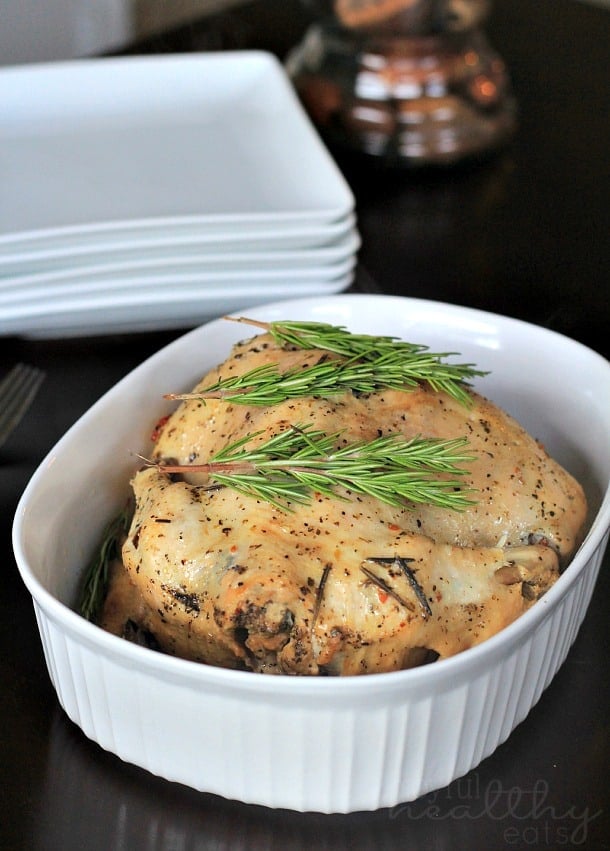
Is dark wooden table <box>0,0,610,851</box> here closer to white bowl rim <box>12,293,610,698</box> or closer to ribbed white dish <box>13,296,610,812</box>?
ribbed white dish <box>13,296,610,812</box>

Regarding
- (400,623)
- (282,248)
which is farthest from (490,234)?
(400,623)

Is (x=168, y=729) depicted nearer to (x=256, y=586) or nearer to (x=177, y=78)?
(x=256, y=586)

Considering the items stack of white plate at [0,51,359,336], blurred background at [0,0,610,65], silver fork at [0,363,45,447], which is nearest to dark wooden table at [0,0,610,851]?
silver fork at [0,363,45,447]

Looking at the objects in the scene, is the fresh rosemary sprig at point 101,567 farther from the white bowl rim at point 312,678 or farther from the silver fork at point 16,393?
the silver fork at point 16,393

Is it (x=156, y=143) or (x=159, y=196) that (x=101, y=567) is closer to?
(x=159, y=196)

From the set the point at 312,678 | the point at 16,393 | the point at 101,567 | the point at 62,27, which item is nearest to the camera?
the point at 312,678

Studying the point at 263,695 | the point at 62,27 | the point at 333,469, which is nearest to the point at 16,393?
the point at 333,469

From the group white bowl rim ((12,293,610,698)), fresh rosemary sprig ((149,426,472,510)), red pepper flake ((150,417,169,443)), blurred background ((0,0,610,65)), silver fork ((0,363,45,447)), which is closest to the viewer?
white bowl rim ((12,293,610,698))
